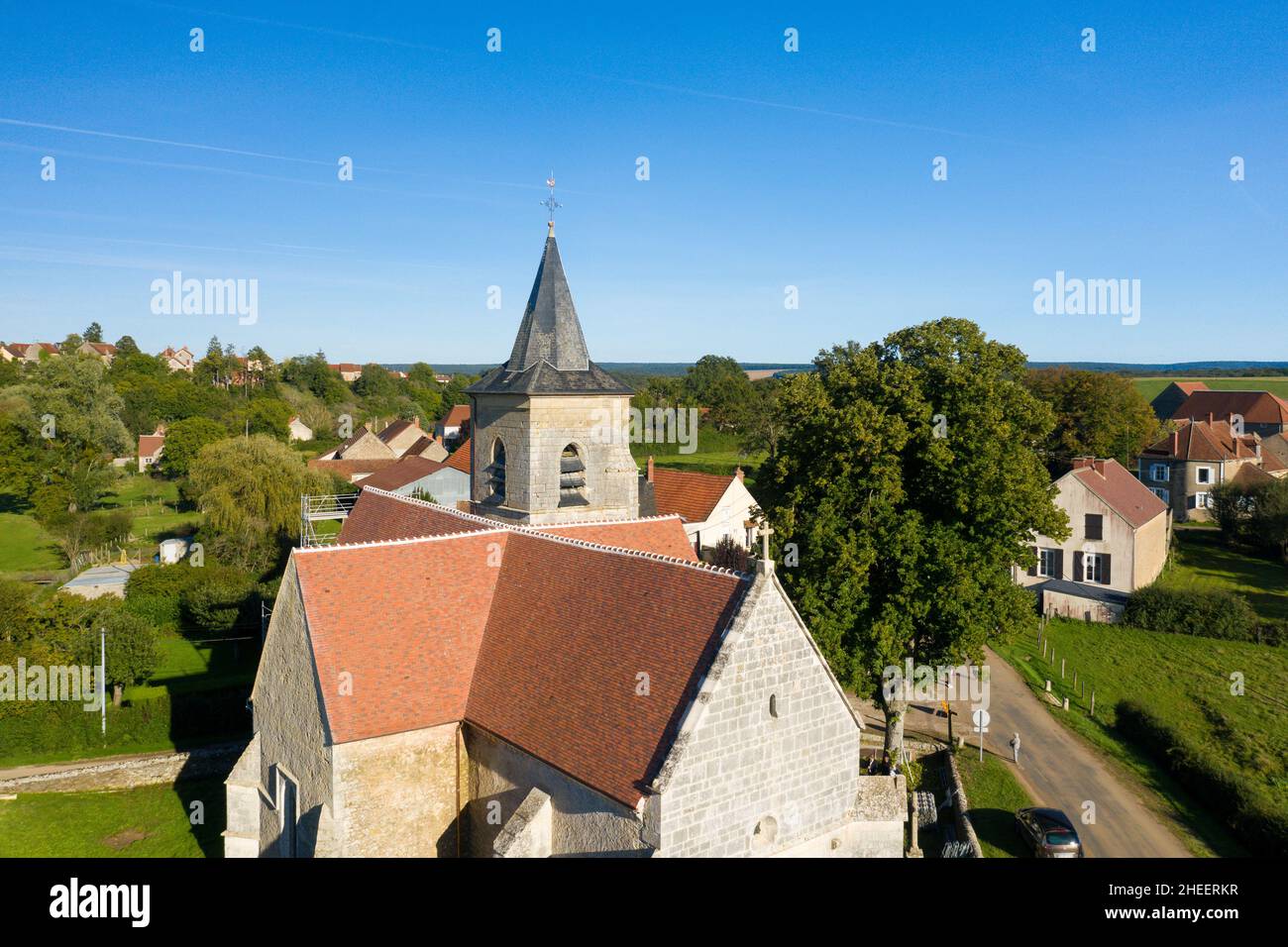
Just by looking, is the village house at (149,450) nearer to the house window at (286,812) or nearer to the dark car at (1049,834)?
the house window at (286,812)

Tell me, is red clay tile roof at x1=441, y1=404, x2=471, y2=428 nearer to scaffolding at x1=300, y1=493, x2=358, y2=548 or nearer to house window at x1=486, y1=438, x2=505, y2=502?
scaffolding at x1=300, y1=493, x2=358, y2=548

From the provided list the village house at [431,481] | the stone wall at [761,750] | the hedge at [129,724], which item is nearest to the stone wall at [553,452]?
the stone wall at [761,750]

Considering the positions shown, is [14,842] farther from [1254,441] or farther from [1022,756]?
[1254,441]

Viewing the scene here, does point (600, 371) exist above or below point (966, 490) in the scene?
above

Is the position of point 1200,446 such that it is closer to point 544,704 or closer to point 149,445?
point 544,704

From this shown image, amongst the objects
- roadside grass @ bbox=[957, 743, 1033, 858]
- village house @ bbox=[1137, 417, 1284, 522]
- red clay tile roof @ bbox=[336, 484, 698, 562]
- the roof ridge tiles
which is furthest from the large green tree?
the roof ridge tiles
